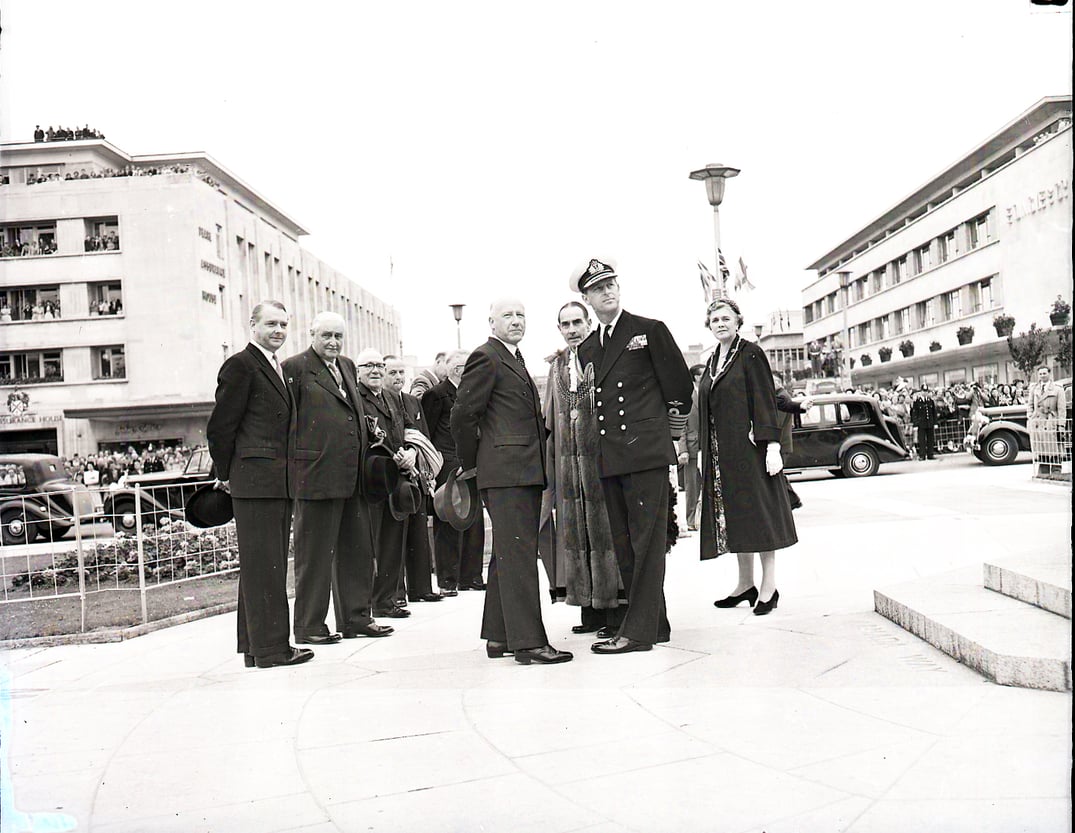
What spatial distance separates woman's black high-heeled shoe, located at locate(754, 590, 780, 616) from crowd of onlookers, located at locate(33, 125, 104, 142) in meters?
4.52

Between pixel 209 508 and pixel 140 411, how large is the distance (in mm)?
24357

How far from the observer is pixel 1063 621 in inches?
183

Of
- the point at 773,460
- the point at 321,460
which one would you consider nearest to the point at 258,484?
the point at 321,460

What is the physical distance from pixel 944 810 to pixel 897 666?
1.93 m

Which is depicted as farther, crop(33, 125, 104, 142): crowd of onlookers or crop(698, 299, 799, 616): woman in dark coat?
crop(698, 299, 799, 616): woman in dark coat

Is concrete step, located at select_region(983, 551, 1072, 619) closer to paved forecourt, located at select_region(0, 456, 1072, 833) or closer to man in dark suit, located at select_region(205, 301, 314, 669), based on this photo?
paved forecourt, located at select_region(0, 456, 1072, 833)

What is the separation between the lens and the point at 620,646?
545cm

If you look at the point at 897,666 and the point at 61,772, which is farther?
the point at 897,666

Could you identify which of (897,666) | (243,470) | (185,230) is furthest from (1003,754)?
(185,230)

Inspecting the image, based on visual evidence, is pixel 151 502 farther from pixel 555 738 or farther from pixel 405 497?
pixel 555 738

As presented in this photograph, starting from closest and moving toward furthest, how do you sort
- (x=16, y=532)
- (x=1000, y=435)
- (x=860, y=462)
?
(x=16, y=532)
(x=1000, y=435)
(x=860, y=462)

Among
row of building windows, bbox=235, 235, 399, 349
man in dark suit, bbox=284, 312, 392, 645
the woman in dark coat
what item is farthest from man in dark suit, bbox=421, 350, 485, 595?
the woman in dark coat

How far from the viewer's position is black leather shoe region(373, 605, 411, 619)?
7469mm

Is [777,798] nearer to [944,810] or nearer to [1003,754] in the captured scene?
[944,810]
